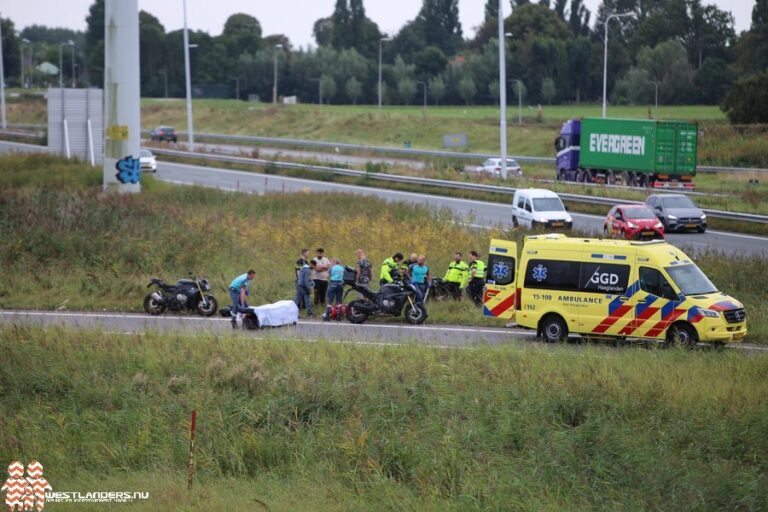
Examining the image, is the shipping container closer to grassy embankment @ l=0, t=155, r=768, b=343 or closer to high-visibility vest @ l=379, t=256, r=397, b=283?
grassy embankment @ l=0, t=155, r=768, b=343

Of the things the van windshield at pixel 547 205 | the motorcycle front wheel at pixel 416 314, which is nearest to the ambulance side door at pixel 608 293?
the motorcycle front wheel at pixel 416 314

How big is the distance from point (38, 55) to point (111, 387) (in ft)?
572

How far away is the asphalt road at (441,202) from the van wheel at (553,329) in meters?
10.1

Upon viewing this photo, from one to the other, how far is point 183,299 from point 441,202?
22.5 m

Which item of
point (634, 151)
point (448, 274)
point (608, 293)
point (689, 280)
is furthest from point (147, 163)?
point (689, 280)

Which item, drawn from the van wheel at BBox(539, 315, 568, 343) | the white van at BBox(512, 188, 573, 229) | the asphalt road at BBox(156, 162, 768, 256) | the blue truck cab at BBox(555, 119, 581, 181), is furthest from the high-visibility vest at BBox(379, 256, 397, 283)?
the blue truck cab at BBox(555, 119, 581, 181)

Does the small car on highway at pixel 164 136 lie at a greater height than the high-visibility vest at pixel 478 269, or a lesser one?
greater

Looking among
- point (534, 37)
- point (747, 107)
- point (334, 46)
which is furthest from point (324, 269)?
point (334, 46)

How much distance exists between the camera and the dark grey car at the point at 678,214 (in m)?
38.6

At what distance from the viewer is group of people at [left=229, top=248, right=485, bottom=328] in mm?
25234

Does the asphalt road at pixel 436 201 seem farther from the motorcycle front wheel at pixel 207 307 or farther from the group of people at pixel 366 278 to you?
the motorcycle front wheel at pixel 207 307

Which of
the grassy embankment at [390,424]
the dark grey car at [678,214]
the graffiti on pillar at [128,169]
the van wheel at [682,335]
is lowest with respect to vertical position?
the grassy embankment at [390,424]

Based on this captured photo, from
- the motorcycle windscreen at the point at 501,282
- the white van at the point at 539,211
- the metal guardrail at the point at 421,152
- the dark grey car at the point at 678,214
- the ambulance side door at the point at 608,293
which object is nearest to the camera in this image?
the ambulance side door at the point at 608,293

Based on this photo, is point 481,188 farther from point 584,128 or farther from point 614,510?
point 614,510
